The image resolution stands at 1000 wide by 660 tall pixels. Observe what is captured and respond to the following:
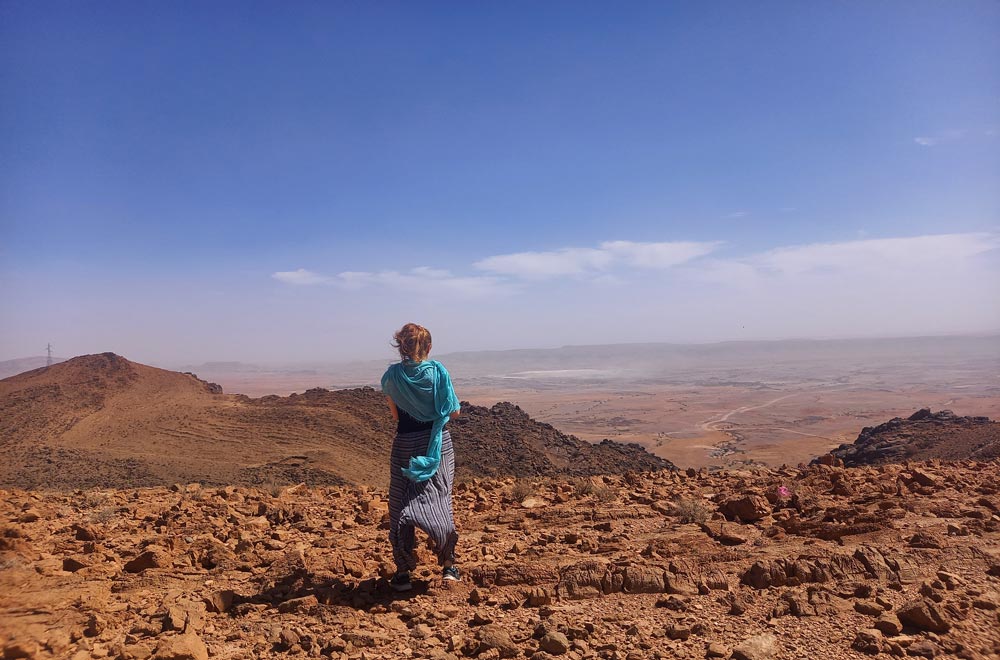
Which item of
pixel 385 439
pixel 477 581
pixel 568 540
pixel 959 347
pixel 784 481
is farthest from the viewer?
pixel 959 347

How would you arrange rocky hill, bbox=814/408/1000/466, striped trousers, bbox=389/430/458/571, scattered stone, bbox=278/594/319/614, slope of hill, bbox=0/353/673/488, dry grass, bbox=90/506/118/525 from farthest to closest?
slope of hill, bbox=0/353/673/488, rocky hill, bbox=814/408/1000/466, dry grass, bbox=90/506/118/525, striped trousers, bbox=389/430/458/571, scattered stone, bbox=278/594/319/614

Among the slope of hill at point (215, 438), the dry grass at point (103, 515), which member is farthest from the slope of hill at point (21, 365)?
the dry grass at point (103, 515)

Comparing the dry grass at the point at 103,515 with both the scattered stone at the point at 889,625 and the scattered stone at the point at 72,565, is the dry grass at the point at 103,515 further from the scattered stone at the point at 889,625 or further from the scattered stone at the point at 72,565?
the scattered stone at the point at 889,625

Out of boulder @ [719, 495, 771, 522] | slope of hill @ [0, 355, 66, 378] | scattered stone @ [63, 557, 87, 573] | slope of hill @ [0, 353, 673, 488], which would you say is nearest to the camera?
scattered stone @ [63, 557, 87, 573]

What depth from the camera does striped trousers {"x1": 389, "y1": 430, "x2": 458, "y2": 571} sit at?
454 cm

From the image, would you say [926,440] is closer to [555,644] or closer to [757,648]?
[757,648]

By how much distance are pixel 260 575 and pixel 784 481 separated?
663 centimetres

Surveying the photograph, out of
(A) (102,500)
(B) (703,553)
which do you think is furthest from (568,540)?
(A) (102,500)

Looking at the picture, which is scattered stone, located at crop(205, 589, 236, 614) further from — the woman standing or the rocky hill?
the rocky hill

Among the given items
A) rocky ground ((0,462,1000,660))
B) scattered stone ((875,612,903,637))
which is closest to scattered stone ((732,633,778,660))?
rocky ground ((0,462,1000,660))

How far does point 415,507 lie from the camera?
4562mm

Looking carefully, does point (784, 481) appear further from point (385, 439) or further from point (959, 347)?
point (959, 347)

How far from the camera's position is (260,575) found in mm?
5055

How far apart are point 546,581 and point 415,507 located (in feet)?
3.93
